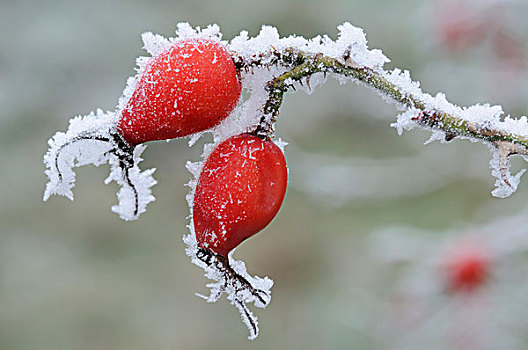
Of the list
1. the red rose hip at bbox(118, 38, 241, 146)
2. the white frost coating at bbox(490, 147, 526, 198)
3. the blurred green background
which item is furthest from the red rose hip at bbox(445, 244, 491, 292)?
the red rose hip at bbox(118, 38, 241, 146)

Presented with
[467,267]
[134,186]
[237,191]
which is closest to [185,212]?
[467,267]

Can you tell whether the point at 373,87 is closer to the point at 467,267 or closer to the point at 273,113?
the point at 273,113

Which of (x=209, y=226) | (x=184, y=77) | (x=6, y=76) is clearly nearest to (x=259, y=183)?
(x=209, y=226)

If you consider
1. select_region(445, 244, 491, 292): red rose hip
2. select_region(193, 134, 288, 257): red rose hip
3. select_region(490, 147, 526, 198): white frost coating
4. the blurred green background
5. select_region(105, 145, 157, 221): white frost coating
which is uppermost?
the blurred green background

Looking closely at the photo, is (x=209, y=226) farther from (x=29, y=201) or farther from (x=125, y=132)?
(x=29, y=201)

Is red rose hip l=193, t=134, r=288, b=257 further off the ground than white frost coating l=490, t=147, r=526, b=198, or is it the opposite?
white frost coating l=490, t=147, r=526, b=198

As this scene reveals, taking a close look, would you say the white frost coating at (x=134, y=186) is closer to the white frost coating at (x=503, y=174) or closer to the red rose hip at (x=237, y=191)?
the red rose hip at (x=237, y=191)

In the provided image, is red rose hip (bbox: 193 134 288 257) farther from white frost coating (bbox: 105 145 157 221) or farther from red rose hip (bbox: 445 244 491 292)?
red rose hip (bbox: 445 244 491 292)
